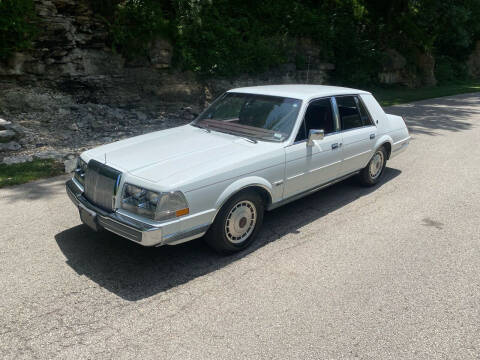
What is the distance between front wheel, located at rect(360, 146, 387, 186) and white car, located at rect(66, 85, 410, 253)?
178mm

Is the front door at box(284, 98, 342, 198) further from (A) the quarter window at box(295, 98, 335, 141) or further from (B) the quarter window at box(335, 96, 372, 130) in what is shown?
(B) the quarter window at box(335, 96, 372, 130)

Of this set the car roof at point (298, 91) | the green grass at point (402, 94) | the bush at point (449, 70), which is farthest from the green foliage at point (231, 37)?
the bush at point (449, 70)

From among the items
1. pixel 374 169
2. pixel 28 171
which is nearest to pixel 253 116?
pixel 374 169

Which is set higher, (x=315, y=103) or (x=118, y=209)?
(x=315, y=103)

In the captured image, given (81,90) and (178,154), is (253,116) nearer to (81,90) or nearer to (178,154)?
(178,154)

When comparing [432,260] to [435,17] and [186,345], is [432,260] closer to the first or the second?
[186,345]

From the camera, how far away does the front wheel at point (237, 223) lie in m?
4.05

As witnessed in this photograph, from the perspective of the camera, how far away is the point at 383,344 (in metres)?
3.03

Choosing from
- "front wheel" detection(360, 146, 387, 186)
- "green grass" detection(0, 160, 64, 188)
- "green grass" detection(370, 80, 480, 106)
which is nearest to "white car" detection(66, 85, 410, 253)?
"front wheel" detection(360, 146, 387, 186)

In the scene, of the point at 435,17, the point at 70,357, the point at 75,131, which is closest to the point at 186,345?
the point at 70,357

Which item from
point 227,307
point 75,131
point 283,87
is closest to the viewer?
A: point 227,307

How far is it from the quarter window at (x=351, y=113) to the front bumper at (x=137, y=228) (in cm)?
276

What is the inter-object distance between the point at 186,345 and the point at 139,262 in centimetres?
134

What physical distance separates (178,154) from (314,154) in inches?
67.8
